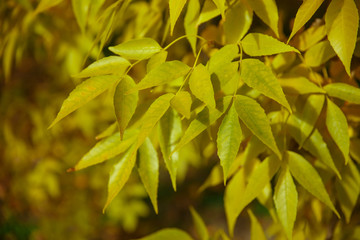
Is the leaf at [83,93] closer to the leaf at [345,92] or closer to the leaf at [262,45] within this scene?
the leaf at [262,45]

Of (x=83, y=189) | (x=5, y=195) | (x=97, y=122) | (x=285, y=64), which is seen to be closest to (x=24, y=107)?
(x=97, y=122)

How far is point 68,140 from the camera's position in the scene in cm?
252

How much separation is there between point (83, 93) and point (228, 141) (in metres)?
0.24

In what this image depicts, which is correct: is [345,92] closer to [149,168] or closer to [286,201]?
[286,201]

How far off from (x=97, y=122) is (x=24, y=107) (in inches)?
15.3

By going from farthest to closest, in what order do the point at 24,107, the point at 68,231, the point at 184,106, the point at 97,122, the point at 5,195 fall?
1. the point at 68,231
2. the point at 5,195
3. the point at 97,122
4. the point at 24,107
5. the point at 184,106

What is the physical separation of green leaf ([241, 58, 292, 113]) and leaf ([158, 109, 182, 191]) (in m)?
0.17

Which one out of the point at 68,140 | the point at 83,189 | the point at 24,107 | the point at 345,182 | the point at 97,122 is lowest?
the point at 83,189

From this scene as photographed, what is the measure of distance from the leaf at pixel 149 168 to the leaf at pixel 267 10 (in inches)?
12.0

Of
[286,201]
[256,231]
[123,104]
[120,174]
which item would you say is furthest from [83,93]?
[256,231]

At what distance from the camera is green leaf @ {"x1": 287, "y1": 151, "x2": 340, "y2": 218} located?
0.74 meters

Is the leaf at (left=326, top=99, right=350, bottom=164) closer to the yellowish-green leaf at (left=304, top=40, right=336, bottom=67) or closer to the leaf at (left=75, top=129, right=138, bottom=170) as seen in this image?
the yellowish-green leaf at (left=304, top=40, right=336, bottom=67)

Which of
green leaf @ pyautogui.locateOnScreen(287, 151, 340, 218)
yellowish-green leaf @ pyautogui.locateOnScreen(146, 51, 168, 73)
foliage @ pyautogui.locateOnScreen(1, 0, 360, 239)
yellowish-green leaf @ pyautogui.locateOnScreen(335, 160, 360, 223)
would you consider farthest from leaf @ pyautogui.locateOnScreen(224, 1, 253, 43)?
yellowish-green leaf @ pyautogui.locateOnScreen(335, 160, 360, 223)

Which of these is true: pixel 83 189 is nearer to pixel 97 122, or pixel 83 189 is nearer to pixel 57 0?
pixel 97 122
